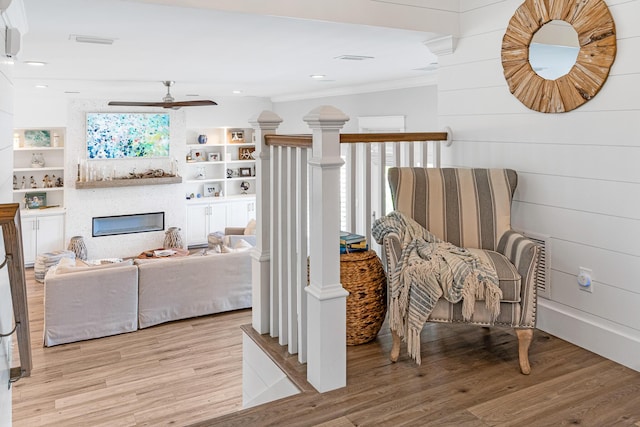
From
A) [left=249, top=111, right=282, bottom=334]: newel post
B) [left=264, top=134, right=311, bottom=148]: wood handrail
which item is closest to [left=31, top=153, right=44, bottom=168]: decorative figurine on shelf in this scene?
[left=249, top=111, right=282, bottom=334]: newel post

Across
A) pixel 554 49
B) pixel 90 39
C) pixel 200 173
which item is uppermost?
pixel 90 39

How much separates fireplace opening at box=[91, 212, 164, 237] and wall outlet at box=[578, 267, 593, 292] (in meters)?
8.02

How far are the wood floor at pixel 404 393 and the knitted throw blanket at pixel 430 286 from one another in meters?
0.24

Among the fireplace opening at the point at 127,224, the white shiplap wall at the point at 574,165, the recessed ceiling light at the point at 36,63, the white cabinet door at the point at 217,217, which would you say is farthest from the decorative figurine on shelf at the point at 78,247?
the white shiplap wall at the point at 574,165

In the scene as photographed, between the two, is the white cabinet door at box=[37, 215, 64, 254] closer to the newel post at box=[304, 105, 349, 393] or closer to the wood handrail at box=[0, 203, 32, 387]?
the wood handrail at box=[0, 203, 32, 387]

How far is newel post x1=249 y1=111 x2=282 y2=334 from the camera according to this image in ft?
9.62

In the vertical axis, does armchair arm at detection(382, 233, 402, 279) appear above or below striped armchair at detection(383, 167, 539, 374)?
below

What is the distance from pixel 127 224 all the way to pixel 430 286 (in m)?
7.97

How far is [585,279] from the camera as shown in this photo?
2789 millimetres

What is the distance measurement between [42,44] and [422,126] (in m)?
3.86

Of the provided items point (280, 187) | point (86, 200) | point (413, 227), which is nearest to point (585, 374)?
point (413, 227)

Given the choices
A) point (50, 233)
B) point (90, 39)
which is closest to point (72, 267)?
point (90, 39)

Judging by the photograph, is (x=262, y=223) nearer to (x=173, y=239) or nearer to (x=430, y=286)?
(x=430, y=286)

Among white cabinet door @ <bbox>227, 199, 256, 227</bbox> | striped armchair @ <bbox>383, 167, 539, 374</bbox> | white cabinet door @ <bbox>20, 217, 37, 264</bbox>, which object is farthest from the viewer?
white cabinet door @ <bbox>227, 199, 256, 227</bbox>
